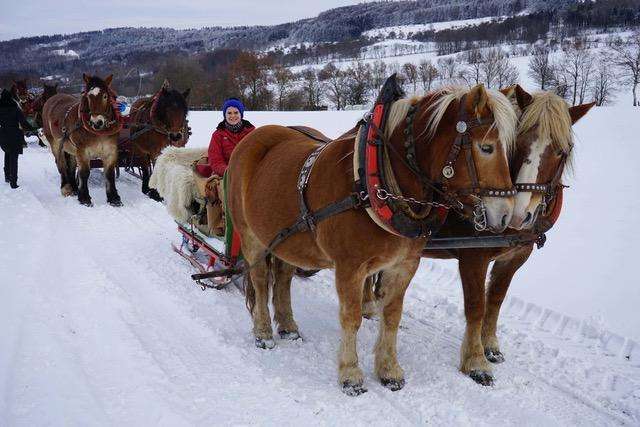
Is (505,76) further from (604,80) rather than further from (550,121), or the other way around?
(604,80)

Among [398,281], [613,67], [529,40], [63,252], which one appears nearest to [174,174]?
[63,252]

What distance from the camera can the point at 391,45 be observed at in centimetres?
16038

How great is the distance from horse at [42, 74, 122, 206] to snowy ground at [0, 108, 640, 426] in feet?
7.18

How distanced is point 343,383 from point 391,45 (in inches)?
6687

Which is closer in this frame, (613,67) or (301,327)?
(301,327)

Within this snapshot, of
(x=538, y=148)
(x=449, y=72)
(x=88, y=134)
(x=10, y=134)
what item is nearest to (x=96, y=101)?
(x=88, y=134)

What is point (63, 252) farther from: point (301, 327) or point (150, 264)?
point (301, 327)

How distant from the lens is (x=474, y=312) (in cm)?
346

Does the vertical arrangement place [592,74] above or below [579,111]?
below

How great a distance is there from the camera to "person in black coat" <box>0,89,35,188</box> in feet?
30.9

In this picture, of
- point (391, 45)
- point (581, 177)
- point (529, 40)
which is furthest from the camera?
point (391, 45)

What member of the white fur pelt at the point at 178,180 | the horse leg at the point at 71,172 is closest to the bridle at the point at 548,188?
the white fur pelt at the point at 178,180

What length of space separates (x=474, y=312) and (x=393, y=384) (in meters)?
0.81

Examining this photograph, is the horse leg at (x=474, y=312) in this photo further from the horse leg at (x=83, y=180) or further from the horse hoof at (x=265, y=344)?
the horse leg at (x=83, y=180)
